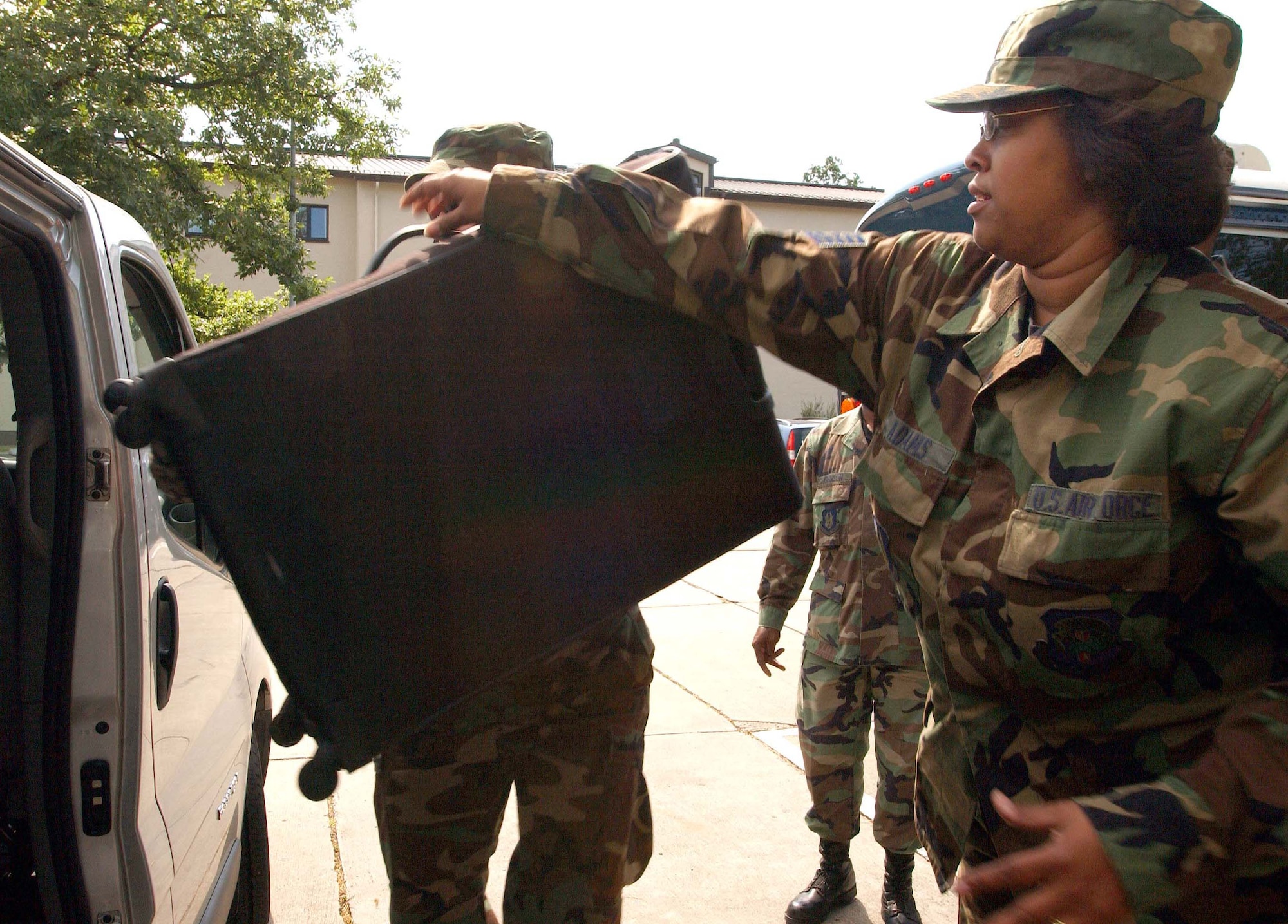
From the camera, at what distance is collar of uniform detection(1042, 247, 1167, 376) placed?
142cm

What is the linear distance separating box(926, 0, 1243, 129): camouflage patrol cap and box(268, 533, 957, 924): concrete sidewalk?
2.80 metres

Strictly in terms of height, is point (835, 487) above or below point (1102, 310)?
below

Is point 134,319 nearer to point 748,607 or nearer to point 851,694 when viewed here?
point 851,694

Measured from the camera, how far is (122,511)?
204 centimetres

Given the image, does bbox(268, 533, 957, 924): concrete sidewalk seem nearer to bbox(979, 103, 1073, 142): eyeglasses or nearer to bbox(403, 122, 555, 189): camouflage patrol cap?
bbox(403, 122, 555, 189): camouflage patrol cap

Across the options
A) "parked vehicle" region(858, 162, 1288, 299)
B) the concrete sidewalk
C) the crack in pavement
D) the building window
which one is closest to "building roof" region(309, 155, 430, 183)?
the building window

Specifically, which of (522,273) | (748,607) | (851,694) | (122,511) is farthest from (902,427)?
(748,607)

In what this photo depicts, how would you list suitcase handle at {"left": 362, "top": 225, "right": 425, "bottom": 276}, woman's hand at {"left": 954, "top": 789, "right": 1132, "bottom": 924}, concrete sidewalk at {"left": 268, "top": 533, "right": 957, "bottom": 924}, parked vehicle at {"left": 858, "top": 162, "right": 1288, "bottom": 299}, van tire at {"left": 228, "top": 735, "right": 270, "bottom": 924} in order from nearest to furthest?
woman's hand at {"left": 954, "top": 789, "right": 1132, "bottom": 924}, suitcase handle at {"left": 362, "top": 225, "right": 425, "bottom": 276}, van tire at {"left": 228, "top": 735, "right": 270, "bottom": 924}, concrete sidewalk at {"left": 268, "top": 533, "right": 957, "bottom": 924}, parked vehicle at {"left": 858, "top": 162, "right": 1288, "bottom": 299}

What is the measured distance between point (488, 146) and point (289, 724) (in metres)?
1.25

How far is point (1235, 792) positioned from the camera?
47.8 inches

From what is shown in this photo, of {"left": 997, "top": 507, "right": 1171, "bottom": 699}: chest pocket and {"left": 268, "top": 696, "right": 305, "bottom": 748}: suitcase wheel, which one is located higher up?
{"left": 997, "top": 507, "right": 1171, "bottom": 699}: chest pocket

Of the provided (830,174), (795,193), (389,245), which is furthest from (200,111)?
(830,174)

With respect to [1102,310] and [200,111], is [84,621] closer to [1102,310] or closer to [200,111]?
[1102,310]

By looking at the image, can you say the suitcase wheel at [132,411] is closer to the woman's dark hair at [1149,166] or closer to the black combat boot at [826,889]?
the woman's dark hair at [1149,166]
